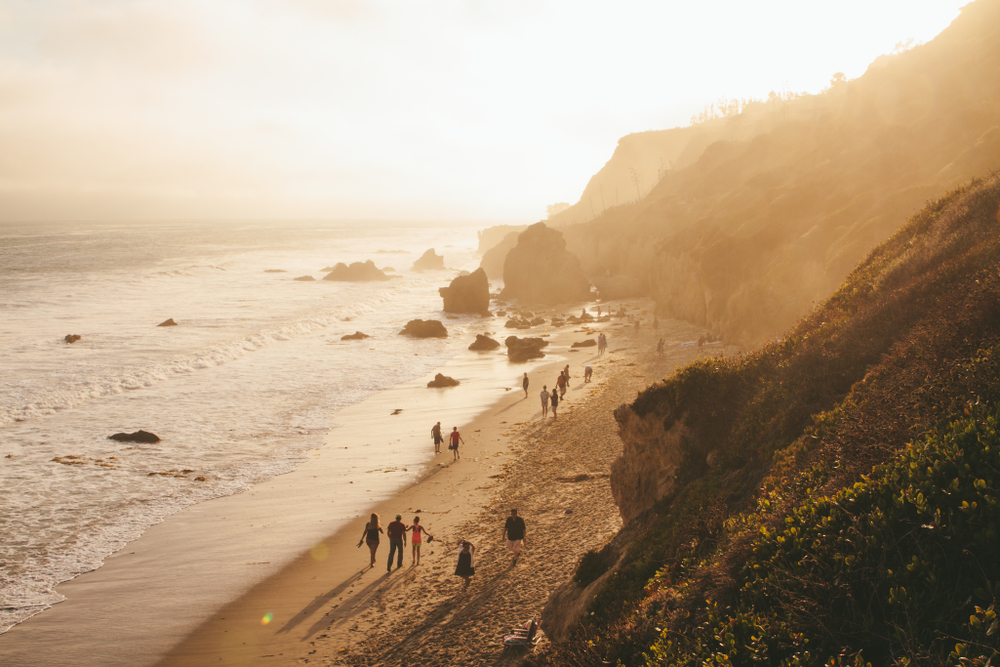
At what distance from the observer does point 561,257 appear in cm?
6838

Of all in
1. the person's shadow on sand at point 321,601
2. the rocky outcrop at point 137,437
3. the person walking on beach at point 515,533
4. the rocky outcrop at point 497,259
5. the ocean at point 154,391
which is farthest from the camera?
the rocky outcrop at point 497,259

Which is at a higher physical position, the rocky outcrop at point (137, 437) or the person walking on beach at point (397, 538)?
the rocky outcrop at point (137, 437)

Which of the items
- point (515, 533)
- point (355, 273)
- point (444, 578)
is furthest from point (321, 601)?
point (355, 273)

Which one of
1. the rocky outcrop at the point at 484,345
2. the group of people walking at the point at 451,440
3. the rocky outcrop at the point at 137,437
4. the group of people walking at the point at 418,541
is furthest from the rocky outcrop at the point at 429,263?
the group of people walking at the point at 418,541

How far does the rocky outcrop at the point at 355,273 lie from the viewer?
284 feet

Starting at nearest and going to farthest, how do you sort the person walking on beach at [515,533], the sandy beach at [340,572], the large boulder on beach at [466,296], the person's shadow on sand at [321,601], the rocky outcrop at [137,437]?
the sandy beach at [340,572], the person's shadow on sand at [321,601], the person walking on beach at [515,533], the rocky outcrop at [137,437], the large boulder on beach at [466,296]

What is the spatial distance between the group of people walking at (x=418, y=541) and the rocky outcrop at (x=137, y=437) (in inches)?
510

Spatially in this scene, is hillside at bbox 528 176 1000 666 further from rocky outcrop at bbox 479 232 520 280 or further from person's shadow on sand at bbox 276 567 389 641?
rocky outcrop at bbox 479 232 520 280

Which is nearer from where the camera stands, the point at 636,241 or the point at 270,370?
the point at 270,370

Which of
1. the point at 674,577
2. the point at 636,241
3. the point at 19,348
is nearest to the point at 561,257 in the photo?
the point at 636,241

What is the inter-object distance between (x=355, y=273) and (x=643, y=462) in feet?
272

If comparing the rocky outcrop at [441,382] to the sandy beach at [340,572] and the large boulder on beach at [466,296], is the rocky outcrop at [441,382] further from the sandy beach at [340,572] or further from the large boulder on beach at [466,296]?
the large boulder on beach at [466,296]

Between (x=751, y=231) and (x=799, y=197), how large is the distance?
3467mm

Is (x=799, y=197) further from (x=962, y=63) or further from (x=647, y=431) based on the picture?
(x=647, y=431)
